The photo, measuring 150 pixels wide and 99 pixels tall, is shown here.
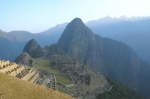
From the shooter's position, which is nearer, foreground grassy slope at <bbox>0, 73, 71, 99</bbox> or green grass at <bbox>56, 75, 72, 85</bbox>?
foreground grassy slope at <bbox>0, 73, 71, 99</bbox>

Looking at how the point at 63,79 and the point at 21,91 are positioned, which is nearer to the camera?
the point at 21,91

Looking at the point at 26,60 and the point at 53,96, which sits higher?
the point at 53,96

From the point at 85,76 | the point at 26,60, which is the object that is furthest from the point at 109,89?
the point at 26,60

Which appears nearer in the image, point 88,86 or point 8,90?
point 8,90

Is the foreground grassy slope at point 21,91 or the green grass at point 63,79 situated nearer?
the foreground grassy slope at point 21,91

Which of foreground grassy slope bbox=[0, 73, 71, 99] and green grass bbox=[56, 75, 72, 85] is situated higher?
foreground grassy slope bbox=[0, 73, 71, 99]

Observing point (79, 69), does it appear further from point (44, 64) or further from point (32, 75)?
point (32, 75)

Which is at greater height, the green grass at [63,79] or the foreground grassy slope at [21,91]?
→ the foreground grassy slope at [21,91]

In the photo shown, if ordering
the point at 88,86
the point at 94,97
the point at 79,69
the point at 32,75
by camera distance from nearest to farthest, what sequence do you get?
the point at 32,75, the point at 94,97, the point at 88,86, the point at 79,69
